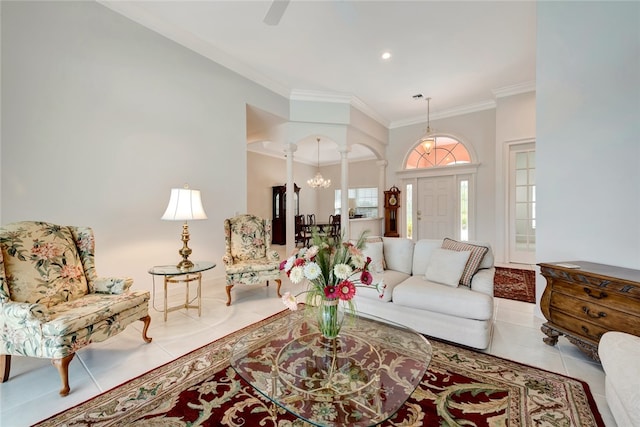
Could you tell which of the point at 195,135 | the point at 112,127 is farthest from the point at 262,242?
the point at 112,127

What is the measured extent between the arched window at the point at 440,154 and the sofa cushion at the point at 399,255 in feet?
11.0

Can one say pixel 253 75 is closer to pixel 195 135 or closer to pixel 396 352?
pixel 195 135

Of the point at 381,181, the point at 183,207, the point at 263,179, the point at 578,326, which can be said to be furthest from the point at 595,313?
the point at 263,179

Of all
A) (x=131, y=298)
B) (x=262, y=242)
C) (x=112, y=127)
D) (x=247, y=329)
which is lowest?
(x=247, y=329)

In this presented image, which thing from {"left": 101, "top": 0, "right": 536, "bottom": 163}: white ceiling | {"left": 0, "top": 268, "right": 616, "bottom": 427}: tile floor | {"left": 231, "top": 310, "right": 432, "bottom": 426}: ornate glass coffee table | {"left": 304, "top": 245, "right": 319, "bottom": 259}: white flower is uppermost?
{"left": 101, "top": 0, "right": 536, "bottom": 163}: white ceiling

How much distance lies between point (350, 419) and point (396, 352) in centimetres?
59

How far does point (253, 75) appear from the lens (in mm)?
4262

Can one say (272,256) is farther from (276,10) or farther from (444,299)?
(276,10)

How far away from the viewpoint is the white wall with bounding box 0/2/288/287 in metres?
2.36

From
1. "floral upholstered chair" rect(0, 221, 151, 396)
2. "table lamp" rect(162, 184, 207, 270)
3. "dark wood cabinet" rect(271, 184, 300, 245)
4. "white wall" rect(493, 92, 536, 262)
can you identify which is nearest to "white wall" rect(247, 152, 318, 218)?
"dark wood cabinet" rect(271, 184, 300, 245)

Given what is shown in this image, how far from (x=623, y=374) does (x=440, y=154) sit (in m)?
5.51

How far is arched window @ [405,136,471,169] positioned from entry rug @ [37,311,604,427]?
15.5 ft

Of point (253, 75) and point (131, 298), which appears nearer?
point (131, 298)

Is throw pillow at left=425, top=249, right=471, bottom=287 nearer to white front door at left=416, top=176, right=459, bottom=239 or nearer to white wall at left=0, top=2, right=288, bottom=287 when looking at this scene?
white wall at left=0, top=2, right=288, bottom=287
